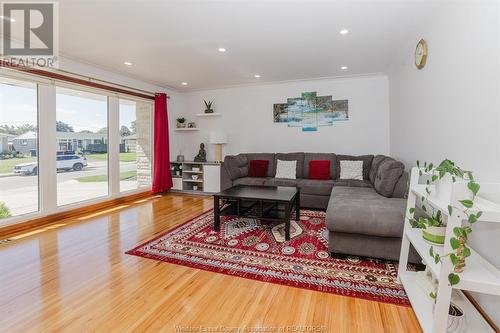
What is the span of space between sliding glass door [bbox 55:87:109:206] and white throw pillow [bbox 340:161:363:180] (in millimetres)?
4160

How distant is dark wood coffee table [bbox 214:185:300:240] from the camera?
111 inches

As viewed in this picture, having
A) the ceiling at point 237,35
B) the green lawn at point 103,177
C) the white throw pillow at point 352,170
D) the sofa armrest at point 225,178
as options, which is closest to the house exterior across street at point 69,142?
the green lawn at point 103,177

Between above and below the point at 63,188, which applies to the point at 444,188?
above

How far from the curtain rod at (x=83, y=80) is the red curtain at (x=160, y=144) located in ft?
0.78

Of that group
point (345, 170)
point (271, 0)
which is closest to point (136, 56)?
point (271, 0)

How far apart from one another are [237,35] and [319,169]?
2559 mm

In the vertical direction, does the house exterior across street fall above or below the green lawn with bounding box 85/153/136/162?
above

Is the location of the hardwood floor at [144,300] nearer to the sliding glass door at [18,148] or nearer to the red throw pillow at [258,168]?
the sliding glass door at [18,148]

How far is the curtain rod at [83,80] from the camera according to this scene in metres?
3.09

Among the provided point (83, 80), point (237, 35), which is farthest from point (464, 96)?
point (83, 80)

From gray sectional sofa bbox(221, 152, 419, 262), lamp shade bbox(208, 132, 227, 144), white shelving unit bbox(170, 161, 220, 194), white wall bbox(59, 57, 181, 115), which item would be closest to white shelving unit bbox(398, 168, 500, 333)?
gray sectional sofa bbox(221, 152, 419, 262)

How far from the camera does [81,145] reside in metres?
4.04

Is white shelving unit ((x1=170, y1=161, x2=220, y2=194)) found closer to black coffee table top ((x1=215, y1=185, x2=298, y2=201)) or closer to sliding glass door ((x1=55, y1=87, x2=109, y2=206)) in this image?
sliding glass door ((x1=55, y1=87, x2=109, y2=206))

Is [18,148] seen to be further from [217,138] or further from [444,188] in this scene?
[444,188]
